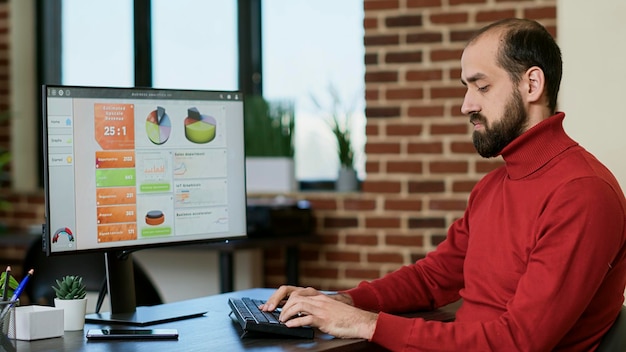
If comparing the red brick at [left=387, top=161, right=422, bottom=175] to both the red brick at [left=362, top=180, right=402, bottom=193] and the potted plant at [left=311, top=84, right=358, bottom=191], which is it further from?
the potted plant at [left=311, top=84, right=358, bottom=191]

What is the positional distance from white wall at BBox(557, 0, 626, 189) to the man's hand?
0.82 metres

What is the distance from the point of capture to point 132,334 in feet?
6.40

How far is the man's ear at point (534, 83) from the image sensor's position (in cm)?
198

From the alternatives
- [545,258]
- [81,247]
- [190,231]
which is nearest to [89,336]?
[81,247]

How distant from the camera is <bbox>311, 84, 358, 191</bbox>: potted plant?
13.9 feet

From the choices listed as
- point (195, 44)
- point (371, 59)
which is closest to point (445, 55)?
point (371, 59)

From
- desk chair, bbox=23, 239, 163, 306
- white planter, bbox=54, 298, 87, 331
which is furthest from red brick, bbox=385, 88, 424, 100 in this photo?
white planter, bbox=54, 298, 87, 331

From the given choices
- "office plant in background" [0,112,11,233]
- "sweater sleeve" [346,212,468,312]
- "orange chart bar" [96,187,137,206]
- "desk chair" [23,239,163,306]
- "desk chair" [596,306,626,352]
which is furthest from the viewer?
"office plant in background" [0,112,11,233]

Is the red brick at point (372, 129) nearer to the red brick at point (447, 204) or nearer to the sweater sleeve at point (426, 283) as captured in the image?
the red brick at point (447, 204)

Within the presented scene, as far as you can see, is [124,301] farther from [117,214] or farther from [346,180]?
[346,180]

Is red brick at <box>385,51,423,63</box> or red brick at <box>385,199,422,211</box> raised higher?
red brick at <box>385,51,423,63</box>

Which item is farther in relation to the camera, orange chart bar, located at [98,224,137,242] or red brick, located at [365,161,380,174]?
red brick, located at [365,161,380,174]

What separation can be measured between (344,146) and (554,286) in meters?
2.52

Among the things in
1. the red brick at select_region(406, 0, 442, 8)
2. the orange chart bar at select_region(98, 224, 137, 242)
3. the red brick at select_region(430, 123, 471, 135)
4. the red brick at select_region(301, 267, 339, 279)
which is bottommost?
the red brick at select_region(301, 267, 339, 279)
